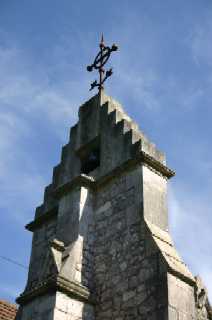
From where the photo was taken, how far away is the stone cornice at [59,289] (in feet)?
25.1

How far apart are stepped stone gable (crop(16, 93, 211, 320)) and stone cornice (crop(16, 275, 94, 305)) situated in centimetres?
1

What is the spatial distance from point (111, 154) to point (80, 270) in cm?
225

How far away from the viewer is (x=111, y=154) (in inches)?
380

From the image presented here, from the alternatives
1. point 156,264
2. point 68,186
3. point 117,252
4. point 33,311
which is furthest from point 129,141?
point 33,311

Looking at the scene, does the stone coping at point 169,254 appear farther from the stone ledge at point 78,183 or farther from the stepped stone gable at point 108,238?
the stone ledge at point 78,183

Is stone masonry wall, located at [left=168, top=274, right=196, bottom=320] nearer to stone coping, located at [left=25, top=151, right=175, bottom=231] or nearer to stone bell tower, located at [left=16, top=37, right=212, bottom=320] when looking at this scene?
stone bell tower, located at [left=16, top=37, right=212, bottom=320]

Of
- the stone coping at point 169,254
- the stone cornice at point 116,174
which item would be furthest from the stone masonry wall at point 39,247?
the stone coping at point 169,254

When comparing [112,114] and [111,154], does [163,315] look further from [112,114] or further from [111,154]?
[112,114]

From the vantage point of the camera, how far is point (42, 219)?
10469 millimetres

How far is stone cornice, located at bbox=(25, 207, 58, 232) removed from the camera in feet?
33.7

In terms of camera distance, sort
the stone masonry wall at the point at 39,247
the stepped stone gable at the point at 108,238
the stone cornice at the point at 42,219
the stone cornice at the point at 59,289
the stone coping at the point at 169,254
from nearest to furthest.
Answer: the stone coping at the point at 169,254 → the stepped stone gable at the point at 108,238 → the stone cornice at the point at 59,289 → the stone masonry wall at the point at 39,247 → the stone cornice at the point at 42,219

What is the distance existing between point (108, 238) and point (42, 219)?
85.0 inches

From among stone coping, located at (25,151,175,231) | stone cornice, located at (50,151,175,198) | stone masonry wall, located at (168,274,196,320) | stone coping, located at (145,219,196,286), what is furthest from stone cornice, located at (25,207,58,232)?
stone masonry wall, located at (168,274,196,320)

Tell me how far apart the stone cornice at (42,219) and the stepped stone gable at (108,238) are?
0.06 feet
